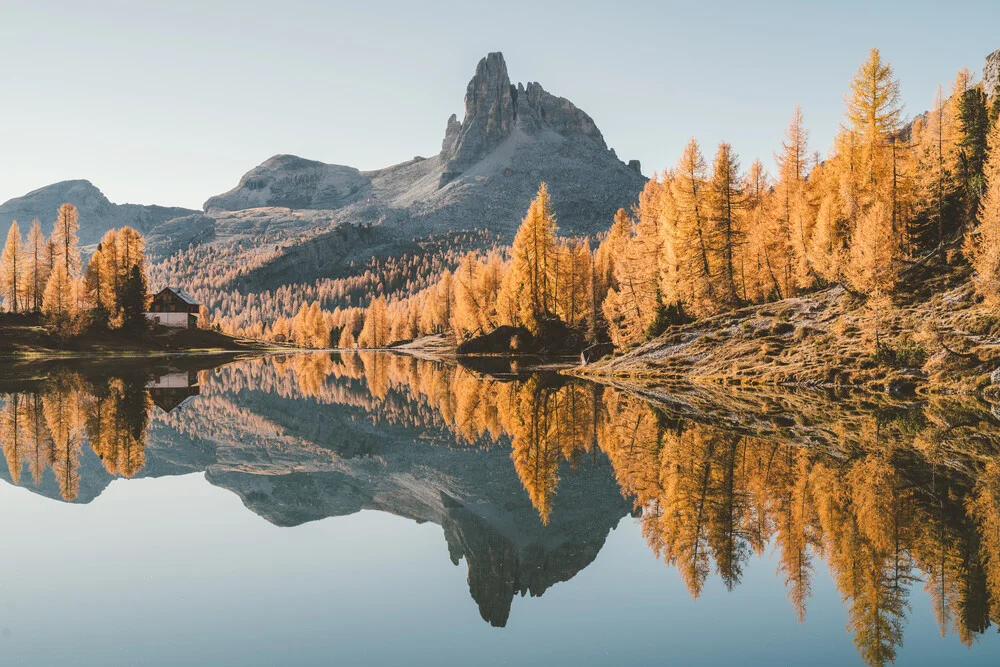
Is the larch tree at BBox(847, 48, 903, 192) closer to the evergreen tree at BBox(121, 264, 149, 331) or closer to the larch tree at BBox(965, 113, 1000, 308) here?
the larch tree at BBox(965, 113, 1000, 308)

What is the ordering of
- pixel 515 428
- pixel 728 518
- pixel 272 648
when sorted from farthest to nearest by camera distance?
pixel 515 428, pixel 728 518, pixel 272 648

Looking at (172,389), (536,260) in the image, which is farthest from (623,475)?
(536,260)

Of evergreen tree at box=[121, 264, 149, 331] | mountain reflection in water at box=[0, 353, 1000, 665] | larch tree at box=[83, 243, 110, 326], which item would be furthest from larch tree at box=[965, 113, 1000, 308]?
larch tree at box=[83, 243, 110, 326]

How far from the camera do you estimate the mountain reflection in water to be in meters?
9.55

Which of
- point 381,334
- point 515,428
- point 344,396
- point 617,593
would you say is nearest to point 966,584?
point 617,593

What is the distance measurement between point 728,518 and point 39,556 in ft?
39.0

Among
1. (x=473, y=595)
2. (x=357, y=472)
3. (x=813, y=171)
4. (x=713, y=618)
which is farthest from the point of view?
(x=813, y=171)

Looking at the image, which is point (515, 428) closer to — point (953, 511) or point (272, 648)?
point (953, 511)

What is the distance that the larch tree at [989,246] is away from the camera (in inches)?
1396

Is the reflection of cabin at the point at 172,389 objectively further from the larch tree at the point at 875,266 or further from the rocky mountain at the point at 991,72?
the rocky mountain at the point at 991,72

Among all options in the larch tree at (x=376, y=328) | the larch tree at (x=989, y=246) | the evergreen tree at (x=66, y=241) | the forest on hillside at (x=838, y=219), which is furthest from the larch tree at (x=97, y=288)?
the larch tree at (x=989, y=246)

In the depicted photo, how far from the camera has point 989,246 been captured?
3641 centimetres

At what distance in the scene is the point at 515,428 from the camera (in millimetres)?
24344

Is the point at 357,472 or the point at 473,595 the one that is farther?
the point at 357,472
